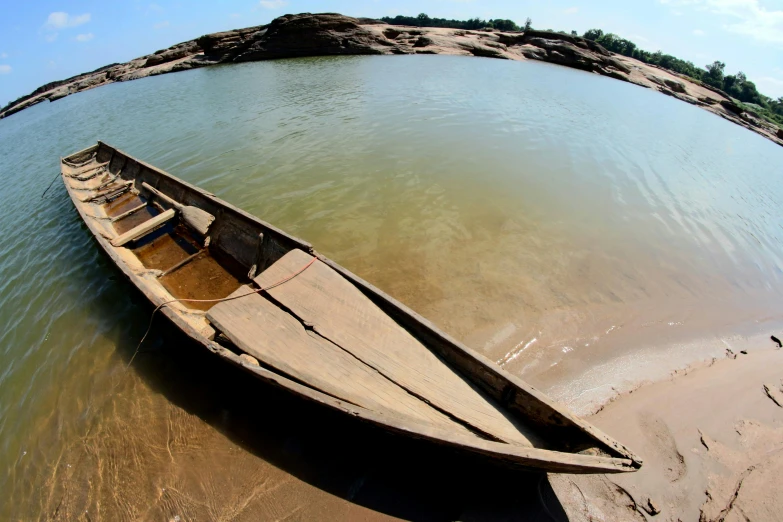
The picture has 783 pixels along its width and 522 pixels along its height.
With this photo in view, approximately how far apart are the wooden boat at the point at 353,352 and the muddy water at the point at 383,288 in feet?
1.58

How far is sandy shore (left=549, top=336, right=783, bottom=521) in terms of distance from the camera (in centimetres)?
319

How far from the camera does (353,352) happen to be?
381cm

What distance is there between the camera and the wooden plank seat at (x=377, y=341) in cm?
330

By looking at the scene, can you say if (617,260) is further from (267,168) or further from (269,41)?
(269,41)

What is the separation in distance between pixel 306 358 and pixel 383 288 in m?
2.45

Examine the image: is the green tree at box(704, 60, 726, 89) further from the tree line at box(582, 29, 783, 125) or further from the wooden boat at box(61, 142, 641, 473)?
the wooden boat at box(61, 142, 641, 473)

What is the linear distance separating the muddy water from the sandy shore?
361 mm

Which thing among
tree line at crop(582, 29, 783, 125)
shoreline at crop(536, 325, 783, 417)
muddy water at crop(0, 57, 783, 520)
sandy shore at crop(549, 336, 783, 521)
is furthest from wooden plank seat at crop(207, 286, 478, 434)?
tree line at crop(582, 29, 783, 125)

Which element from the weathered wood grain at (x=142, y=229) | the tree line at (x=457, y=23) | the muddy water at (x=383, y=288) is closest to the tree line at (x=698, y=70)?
the tree line at (x=457, y=23)

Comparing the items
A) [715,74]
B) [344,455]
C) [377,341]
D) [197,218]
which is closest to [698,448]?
[377,341]

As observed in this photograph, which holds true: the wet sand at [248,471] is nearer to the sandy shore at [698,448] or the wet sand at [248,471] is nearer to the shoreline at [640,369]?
the sandy shore at [698,448]

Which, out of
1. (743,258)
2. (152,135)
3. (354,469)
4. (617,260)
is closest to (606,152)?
(743,258)

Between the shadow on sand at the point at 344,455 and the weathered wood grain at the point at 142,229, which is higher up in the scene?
the weathered wood grain at the point at 142,229

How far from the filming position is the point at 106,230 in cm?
727
